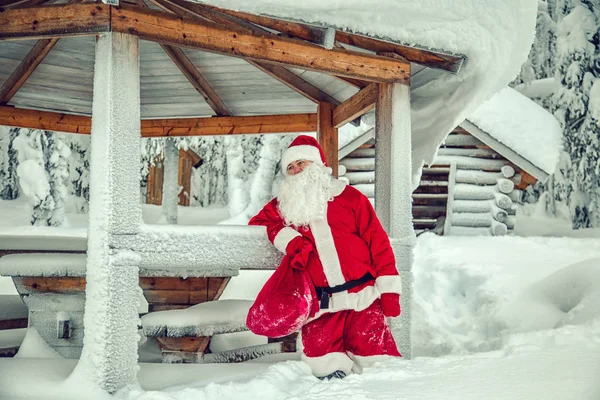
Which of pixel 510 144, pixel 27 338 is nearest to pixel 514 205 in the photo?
pixel 510 144

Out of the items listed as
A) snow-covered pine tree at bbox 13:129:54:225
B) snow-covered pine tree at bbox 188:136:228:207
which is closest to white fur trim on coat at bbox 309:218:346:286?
snow-covered pine tree at bbox 13:129:54:225

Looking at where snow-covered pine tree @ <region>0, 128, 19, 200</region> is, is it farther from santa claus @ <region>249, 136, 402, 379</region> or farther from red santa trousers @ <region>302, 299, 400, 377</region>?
red santa trousers @ <region>302, 299, 400, 377</region>

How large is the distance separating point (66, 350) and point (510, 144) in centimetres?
1019

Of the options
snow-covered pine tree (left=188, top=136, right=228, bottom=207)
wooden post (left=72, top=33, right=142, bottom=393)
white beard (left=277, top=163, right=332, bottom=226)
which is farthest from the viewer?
snow-covered pine tree (left=188, top=136, right=228, bottom=207)

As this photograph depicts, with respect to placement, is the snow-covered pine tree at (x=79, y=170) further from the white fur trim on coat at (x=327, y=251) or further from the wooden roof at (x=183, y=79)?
the white fur trim on coat at (x=327, y=251)

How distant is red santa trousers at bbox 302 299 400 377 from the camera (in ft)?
11.9

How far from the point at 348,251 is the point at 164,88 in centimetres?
388

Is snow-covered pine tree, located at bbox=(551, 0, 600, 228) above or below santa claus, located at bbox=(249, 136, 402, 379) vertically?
above

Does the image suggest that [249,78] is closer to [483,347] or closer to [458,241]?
[483,347]

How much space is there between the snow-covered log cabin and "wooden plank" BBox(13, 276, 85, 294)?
0.03 metres

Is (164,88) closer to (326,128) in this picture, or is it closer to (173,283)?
(326,128)

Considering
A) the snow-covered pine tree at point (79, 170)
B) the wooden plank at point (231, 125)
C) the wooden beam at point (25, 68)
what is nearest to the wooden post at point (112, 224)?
the wooden beam at point (25, 68)

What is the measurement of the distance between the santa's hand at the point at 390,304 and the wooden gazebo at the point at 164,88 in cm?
63

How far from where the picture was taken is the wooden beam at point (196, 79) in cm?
564
